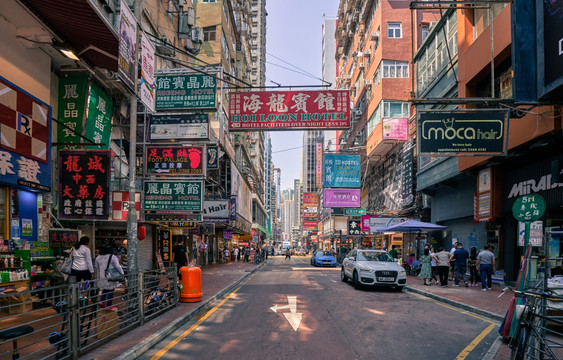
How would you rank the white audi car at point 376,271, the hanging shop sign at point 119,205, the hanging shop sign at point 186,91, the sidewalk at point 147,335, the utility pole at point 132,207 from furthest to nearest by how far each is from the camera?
the hanging shop sign at point 186,91 < the white audi car at point 376,271 < the hanging shop sign at point 119,205 < the utility pole at point 132,207 < the sidewalk at point 147,335

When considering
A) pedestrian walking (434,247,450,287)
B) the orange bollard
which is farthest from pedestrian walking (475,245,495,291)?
the orange bollard

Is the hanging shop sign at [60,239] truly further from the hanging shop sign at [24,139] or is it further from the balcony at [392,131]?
the balcony at [392,131]

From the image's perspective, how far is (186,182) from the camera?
47.3 feet

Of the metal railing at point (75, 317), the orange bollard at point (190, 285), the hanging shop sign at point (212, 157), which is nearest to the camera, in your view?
the metal railing at point (75, 317)

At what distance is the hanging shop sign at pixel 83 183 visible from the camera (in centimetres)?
1350

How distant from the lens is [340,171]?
37.7 m

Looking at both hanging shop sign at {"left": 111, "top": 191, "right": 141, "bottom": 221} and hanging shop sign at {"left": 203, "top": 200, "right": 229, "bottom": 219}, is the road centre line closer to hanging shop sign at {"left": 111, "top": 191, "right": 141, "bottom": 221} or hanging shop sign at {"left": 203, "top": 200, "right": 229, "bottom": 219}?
hanging shop sign at {"left": 111, "top": 191, "right": 141, "bottom": 221}

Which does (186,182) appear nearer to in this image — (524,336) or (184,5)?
(524,336)

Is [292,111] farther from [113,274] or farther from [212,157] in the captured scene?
[212,157]

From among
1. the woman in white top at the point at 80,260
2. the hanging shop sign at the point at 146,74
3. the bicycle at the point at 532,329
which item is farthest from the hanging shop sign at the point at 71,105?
the bicycle at the point at 532,329

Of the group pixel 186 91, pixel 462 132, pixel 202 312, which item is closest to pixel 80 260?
pixel 202 312

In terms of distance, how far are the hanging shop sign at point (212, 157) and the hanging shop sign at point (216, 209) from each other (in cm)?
288

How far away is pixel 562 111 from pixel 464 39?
877cm

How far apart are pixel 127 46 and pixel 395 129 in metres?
28.4
